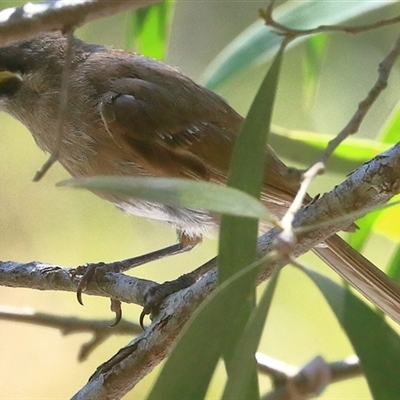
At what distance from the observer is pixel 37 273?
1.21 meters

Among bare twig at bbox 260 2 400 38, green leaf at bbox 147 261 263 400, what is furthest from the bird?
green leaf at bbox 147 261 263 400

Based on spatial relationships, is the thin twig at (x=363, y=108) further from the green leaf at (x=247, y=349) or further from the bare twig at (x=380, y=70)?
the green leaf at (x=247, y=349)

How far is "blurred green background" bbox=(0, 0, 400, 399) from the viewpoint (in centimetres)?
218

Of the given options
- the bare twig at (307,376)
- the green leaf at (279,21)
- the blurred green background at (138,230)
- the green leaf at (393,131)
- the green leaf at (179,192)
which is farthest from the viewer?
the blurred green background at (138,230)

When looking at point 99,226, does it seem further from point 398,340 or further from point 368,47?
point 398,340

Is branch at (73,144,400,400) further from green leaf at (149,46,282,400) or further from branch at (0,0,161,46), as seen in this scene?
branch at (0,0,161,46)

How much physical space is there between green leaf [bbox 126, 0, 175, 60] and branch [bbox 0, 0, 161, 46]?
60 centimetres

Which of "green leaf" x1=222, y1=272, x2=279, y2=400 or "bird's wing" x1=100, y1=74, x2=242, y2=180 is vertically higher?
"bird's wing" x1=100, y1=74, x2=242, y2=180

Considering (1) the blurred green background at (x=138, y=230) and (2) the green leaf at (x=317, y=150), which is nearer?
(2) the green leaf at (x=317, y=150)

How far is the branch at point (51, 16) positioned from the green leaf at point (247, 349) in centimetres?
29

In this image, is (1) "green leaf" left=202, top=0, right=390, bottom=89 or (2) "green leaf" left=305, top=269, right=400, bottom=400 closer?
(2) "green leaf" left=305, top=269, right=400, bottom=400

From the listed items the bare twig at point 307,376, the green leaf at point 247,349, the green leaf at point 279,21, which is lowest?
the green leaf at point 247,349

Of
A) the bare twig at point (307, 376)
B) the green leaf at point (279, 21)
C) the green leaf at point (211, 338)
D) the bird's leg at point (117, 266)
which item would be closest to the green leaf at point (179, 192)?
the green leaf at point (211, 338)

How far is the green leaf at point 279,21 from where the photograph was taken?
1.01 m
